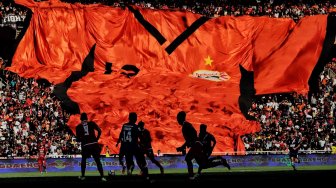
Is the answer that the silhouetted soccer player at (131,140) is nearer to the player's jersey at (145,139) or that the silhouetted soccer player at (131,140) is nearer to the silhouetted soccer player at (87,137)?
the silhouetted soccer player at (87,137)

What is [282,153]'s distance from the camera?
38.4 metres

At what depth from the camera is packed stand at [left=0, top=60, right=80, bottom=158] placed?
1459 inches

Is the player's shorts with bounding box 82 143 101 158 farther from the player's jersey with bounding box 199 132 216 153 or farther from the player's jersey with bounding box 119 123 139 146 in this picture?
the player's jersey with bounding box 199 132 216 153

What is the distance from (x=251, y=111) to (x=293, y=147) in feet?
17.7

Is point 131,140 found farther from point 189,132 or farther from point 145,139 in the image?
point 145,139

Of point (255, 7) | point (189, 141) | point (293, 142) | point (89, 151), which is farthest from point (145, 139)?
point (255, 7)

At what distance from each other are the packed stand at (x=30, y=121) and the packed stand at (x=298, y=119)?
33.3 ft

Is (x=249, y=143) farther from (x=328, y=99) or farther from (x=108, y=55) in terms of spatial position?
(x=108, y=55)

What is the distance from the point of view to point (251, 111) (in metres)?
43.1

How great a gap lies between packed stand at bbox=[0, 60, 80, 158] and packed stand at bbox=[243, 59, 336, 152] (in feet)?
33.3

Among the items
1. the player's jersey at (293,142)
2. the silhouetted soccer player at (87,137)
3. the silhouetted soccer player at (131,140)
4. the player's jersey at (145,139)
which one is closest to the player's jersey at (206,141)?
the silhouetted soccer player at (131,140)

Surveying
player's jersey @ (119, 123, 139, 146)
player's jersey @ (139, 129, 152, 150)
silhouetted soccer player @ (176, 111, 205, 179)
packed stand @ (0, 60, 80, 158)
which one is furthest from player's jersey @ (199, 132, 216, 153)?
packed stand @ (0, 60, 80, 158)

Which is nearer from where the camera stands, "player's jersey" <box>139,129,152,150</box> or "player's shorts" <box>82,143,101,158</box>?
"player's shorts" <box>82,143,101,158</box>

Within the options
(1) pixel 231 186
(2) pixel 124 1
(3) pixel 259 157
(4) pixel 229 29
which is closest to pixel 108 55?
(2) pixel 124 1
